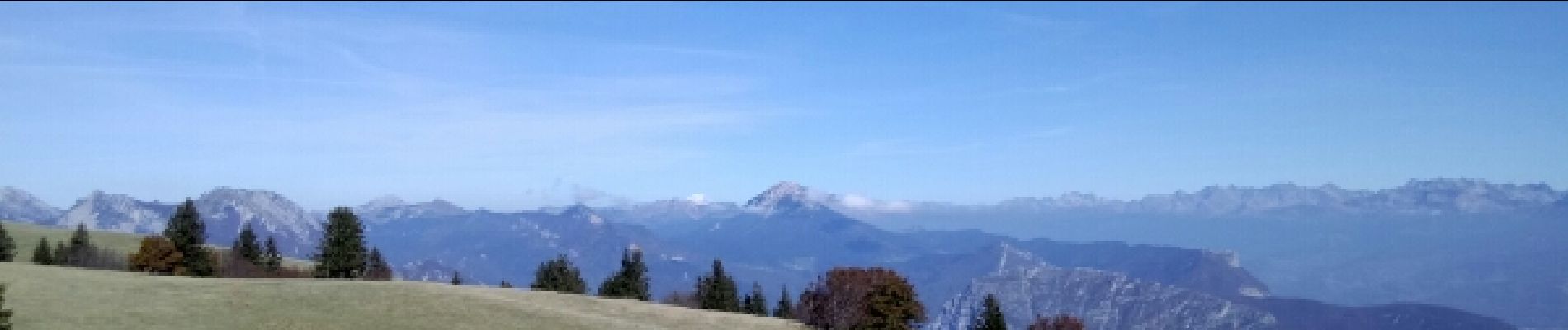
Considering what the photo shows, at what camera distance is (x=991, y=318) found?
351 ft

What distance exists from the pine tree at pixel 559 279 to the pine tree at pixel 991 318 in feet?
197

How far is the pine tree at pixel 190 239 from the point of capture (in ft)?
381

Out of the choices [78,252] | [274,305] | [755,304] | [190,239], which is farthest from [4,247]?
[755,304]

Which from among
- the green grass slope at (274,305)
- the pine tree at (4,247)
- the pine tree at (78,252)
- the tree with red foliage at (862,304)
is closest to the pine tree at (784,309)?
the tree with red foliage at (862,304)

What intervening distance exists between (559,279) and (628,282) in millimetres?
10000

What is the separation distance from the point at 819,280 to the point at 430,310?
4817cm

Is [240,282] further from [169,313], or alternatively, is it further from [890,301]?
[890,301]

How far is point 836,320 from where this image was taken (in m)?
110

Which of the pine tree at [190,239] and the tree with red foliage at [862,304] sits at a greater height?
the pine tree at [190,239]

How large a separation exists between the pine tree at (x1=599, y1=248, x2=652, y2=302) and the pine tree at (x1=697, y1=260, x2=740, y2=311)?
26.4 feet

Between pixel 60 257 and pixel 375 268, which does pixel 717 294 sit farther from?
pixel 60 257

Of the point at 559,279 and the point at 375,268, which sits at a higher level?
the point at 375,268

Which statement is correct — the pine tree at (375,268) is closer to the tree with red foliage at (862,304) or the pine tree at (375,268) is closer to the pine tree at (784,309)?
the pine tree at (784,309)

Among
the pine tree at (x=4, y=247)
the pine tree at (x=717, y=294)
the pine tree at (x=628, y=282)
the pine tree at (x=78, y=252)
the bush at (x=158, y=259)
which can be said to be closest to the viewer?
the bush at (x=158, y=259)
